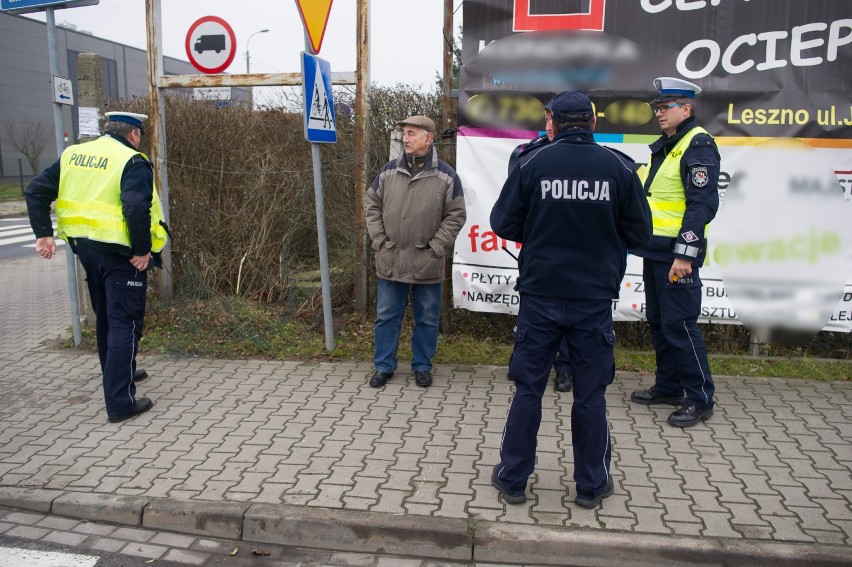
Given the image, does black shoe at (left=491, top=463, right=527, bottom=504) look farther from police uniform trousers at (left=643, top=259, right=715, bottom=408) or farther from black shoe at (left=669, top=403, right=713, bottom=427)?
police uniform trousers at (left=643, top=259, right=715, bottom=408)

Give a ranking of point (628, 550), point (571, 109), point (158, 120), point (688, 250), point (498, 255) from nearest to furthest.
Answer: point (628, 550) < point (571, 109) < point (688, 250) < point (498, 255) < point (158, 120)

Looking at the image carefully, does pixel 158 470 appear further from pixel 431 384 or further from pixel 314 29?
pixel 314 29

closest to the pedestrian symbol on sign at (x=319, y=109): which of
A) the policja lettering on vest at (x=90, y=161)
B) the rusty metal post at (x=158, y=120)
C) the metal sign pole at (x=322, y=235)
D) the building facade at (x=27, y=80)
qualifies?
the metal sign pole at (x=322, y=235)

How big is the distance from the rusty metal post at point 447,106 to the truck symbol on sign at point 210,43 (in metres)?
2.91

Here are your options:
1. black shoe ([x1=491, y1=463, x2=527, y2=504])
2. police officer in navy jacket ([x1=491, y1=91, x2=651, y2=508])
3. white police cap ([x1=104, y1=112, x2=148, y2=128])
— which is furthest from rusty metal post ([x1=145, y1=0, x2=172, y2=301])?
black shoe ([x1=491, y1=463, x2=527, y2=504])

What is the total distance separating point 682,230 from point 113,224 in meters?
3.57

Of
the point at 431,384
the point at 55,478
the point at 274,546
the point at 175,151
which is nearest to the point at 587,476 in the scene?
the point at 274,546

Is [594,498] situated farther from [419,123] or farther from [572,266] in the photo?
[419,123]

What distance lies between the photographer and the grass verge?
583 centimetres

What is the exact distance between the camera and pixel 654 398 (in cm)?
495

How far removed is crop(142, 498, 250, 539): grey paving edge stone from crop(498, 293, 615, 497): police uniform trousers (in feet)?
4.49

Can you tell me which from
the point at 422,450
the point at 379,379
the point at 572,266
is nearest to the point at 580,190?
the point at 572,266

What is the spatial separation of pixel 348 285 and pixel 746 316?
365 centimetres

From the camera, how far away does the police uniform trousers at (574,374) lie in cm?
345
